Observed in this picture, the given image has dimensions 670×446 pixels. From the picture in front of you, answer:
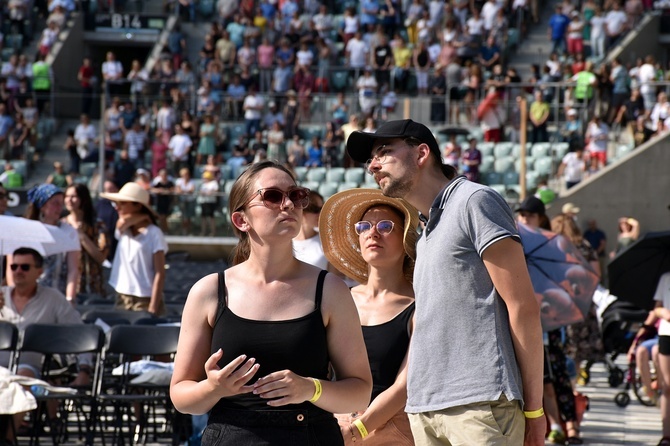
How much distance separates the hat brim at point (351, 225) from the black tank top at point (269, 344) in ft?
4.49

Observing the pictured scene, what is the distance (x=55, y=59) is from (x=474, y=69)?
469 inches

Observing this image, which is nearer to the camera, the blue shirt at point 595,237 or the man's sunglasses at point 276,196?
the man's sunglasses at point 276,196

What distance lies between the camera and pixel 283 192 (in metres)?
3.73

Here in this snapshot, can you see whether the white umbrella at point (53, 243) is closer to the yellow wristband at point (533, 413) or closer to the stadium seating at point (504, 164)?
the yellow wristband at point (533, 413)

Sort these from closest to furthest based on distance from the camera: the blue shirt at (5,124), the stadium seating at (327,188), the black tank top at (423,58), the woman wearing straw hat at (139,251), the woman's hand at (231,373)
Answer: the woman's hand at (231,373) → the woman wearing straw hat at (139,251) → the stadium seating at (327,188) → the blue shirt at (5,124) → the black tank top at (423,58)

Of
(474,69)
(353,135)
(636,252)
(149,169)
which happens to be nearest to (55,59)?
(149,169)

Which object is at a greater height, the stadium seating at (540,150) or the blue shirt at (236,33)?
the blue shirt at (236,33)

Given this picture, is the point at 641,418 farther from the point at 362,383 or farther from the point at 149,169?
the point at 149,169

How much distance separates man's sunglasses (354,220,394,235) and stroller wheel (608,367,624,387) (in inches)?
320

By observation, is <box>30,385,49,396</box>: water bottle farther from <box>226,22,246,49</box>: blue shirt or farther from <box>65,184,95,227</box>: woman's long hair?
<box>226,22,246,49</box>: blue shirt

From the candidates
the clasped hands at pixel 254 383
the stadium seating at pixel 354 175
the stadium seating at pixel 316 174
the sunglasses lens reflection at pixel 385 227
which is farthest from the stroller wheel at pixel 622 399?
the stadium seating at pixel 316 174

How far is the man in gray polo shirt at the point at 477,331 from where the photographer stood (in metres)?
3.96

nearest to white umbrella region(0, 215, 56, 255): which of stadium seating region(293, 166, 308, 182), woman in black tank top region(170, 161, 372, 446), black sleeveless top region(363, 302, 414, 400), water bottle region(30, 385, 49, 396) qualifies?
water bottle region(30, 385, 49, 396)

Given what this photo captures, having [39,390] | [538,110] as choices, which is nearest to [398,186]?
[39,390]
